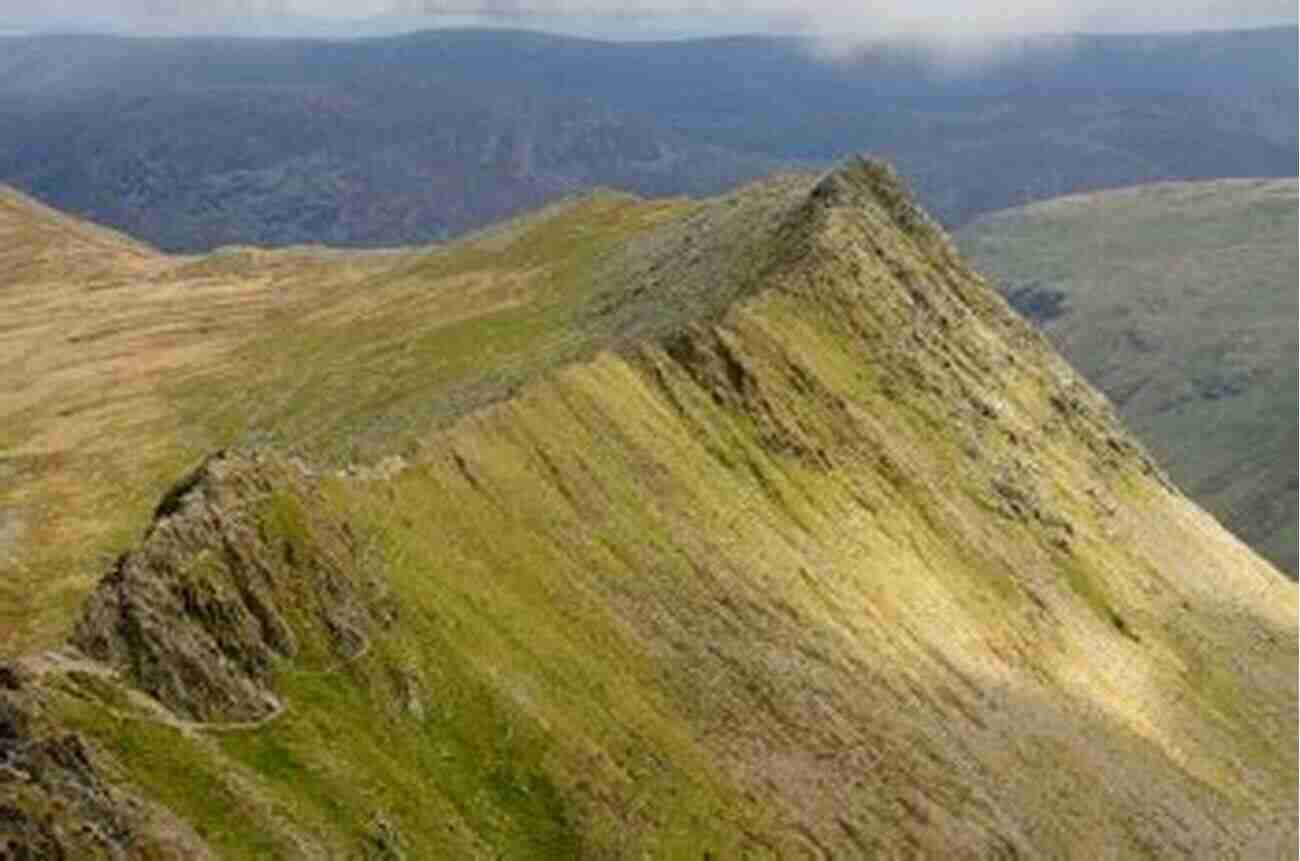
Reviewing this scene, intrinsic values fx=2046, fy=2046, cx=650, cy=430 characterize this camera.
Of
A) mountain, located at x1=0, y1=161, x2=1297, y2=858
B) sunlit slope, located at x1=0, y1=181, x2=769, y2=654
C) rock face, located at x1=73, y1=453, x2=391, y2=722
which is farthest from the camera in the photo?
sunlit slope, located at x1=0, y1=181, x2=769, y2=654

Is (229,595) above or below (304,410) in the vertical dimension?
above

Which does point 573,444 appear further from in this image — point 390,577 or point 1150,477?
point 1150,477

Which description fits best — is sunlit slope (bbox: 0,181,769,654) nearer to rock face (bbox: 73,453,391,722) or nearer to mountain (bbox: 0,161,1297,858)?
mountain (bbox: 0,161,1297,858)

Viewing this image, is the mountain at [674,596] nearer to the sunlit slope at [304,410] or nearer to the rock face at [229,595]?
the rock face at [229,595]

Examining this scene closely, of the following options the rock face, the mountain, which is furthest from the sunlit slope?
the rock face

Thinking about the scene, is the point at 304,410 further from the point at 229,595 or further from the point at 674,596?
the point at 229,595

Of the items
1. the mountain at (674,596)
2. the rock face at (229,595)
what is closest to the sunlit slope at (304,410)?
the mountain at (674,596)

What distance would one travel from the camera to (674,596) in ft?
352

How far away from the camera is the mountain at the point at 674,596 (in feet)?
236

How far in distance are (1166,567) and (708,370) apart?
4764 cm

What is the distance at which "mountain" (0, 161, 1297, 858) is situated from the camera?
71938 mm

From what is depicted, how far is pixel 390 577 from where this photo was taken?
85.1 meters

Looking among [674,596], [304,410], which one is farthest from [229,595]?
[304,410]

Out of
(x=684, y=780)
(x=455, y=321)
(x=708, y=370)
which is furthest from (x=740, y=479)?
(x=455, y=321)
